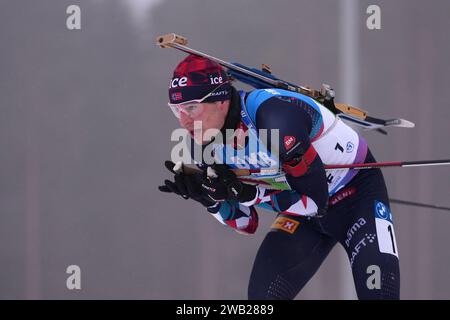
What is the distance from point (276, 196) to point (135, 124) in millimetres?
2014

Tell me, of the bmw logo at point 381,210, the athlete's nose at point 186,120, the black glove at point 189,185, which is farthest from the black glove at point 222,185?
the bmw logo at point 381,210

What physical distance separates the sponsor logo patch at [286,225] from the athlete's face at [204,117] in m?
0.50

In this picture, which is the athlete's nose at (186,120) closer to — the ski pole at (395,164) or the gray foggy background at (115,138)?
the ski pole at (395,164)

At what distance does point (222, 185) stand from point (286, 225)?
1.42 ft

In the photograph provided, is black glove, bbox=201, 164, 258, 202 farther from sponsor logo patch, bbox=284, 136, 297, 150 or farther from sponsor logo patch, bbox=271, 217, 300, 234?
sponsor logo patch, bbox=271, 217, 300, 234

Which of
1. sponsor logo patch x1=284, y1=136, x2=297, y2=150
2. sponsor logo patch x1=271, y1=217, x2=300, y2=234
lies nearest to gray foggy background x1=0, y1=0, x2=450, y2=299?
sponsor logo patch x1=271, y1=217, x2=300, y2=234

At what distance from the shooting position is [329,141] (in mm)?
2604

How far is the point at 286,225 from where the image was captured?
2.78 meters

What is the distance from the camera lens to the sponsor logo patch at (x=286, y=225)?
2762 mm

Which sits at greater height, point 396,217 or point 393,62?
point 393,62

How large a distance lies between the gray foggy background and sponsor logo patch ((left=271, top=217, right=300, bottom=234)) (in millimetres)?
1622
